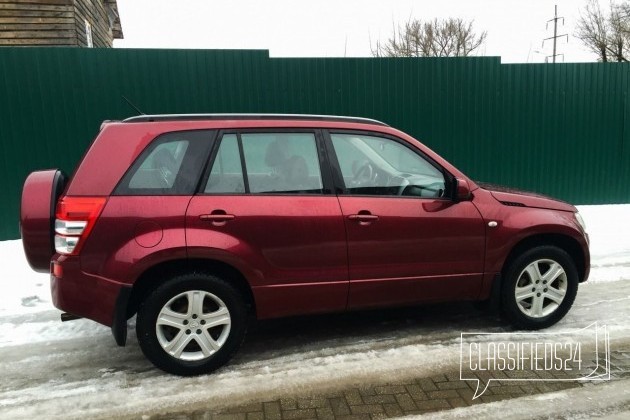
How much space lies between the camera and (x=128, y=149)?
130 inches

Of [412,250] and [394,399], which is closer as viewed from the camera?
[394,399]

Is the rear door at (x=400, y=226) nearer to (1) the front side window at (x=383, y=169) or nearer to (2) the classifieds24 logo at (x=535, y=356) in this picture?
(1) the front side window at (x=383, y=169)

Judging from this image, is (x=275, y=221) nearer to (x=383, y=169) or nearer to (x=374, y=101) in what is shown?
(x=383, y=169)

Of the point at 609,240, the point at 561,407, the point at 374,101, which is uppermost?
the point at 374,101

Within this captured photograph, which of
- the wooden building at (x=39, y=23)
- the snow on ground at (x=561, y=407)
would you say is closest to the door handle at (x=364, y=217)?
the snow on ground at (x=561, y=407)

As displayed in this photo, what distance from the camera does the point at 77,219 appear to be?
3.16 metres

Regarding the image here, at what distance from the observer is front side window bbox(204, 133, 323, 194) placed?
3465mm

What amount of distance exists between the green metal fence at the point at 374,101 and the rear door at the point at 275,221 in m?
4.39

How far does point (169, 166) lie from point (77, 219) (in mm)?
Result: 666

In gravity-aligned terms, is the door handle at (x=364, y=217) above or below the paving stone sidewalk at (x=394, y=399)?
above

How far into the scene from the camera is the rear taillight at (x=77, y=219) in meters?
3.16

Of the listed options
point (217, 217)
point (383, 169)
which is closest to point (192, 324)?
point (217, 217)

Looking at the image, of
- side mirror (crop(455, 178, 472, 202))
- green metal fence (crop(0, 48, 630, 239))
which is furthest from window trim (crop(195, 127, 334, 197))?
green metal fence (crop(0, 48, 630, 239))

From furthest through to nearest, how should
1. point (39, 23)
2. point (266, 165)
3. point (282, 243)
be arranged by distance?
point (39, 23) → point (266, 165) → point (282, 243)
